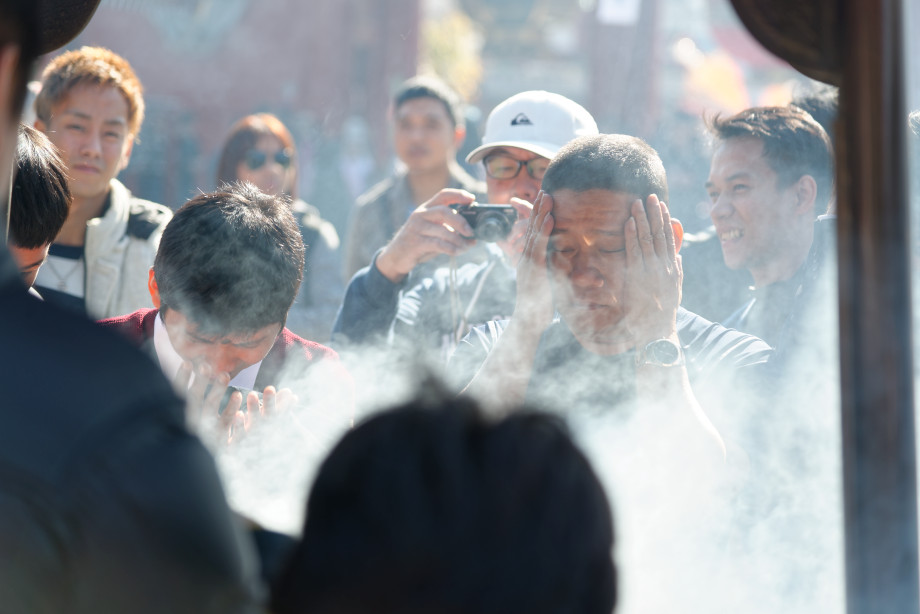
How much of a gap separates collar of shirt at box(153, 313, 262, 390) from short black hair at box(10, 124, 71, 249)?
349 millimetres

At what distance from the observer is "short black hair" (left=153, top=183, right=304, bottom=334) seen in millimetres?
2072

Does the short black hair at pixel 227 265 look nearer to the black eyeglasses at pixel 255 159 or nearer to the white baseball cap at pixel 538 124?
the white baseball cap at pixel 538 124

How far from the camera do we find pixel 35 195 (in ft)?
6.94

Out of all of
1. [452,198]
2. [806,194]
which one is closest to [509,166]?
[452,198]

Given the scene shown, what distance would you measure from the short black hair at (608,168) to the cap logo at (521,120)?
2.14 feet

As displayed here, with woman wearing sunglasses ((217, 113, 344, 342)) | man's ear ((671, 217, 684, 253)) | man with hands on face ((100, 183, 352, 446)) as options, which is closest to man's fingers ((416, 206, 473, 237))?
man with hands on face ((100, 183, 352, 446))

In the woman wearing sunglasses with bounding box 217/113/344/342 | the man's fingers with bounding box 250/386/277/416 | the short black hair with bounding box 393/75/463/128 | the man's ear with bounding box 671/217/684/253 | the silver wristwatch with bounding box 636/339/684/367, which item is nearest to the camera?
the man's fingers with bounding box 250/386/277/416

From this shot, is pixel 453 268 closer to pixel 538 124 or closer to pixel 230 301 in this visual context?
pixel 538 124

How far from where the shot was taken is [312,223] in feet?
13.7

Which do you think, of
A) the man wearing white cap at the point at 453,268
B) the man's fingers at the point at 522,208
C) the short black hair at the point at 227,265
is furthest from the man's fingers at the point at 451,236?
the short black hair at the point at 227,265

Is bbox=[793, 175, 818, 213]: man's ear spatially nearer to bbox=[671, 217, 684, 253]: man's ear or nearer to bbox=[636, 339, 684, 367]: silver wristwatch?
bbox=[671, 217, 684, 253]: man's ear

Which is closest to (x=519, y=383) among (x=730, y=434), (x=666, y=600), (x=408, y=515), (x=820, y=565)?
A: (x=730, y=434)

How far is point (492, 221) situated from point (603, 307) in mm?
646

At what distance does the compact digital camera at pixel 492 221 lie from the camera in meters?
2.63
